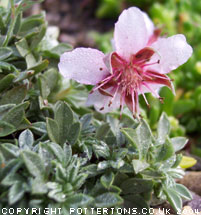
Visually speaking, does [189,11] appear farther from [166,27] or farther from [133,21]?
[133,21]

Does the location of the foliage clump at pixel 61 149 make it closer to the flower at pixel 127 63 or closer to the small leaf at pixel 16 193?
the small leaf at pixel 16 193

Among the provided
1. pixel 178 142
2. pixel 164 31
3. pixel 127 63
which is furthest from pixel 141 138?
pixel 164 31

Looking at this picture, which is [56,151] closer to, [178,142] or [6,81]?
[6,81]

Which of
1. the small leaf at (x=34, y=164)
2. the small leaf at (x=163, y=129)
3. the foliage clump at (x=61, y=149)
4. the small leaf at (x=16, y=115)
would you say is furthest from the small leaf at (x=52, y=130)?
the small leaf at (x=163, y=129)

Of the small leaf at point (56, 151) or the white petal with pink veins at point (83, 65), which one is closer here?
the small leaf at point (56, 151)

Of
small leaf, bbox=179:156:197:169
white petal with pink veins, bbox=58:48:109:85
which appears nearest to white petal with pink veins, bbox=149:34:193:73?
white petal with pink veins, bbox=58:48:109:85

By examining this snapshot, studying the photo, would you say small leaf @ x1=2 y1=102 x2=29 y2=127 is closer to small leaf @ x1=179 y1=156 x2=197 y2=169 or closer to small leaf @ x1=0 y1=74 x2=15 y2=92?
small leaf @ x1=0 y1=74 x2=15 y2=92
